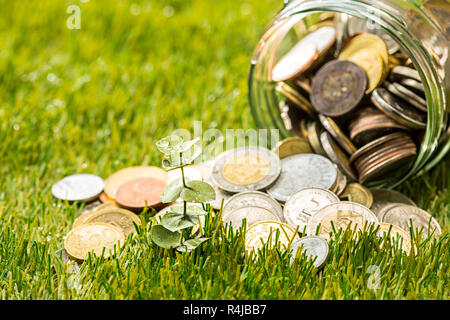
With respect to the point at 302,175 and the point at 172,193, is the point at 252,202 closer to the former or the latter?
the point at 302,175

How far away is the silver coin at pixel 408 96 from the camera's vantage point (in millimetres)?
2104

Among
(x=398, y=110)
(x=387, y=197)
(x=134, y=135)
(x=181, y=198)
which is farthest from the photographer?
(x=134, y=135)

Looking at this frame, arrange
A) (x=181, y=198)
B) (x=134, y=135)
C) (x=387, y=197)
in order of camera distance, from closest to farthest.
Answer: (x=181, y=198), (x=387, y=197), (x=134, y=135)

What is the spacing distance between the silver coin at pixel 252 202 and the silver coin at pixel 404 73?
70cm

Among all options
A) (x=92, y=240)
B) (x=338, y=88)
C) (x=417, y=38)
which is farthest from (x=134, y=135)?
(x=417, y=38)

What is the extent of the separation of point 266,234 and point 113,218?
585 millimetres

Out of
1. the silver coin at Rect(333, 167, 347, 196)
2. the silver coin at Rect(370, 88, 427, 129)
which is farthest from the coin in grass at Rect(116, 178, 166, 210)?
the silver coin at Rect(370, 88, 427, 129)

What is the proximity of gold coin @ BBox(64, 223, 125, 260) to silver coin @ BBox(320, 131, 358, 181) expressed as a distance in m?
0.87

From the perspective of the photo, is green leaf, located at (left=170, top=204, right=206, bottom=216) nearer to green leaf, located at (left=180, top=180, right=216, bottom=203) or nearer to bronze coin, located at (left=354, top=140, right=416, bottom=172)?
green leaf, located at (left=180, top=180, right=216, bottom=203)

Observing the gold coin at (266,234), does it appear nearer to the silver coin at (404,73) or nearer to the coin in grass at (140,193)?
the coin in grass at (140,193)

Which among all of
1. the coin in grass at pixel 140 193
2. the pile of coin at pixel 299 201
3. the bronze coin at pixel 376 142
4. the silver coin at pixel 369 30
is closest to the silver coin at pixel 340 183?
the pile of coin at pixel 299 201

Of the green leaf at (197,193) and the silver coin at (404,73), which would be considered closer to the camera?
the green leaf at (197,193)

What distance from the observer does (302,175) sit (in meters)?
2.15
